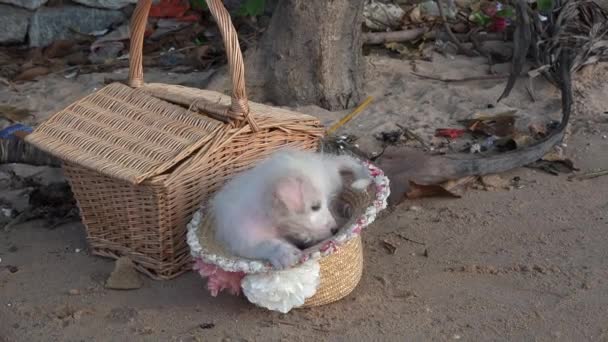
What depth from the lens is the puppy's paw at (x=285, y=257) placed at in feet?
10.5

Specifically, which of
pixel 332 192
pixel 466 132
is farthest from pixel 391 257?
pixel 466 132

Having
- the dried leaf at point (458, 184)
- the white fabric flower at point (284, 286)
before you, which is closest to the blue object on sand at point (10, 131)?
the white fabric flower at point (284, 286)

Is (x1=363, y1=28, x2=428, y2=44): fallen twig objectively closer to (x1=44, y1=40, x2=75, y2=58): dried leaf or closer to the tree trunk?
the tree trunk

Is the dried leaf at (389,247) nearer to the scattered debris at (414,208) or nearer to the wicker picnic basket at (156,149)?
the scattered debris at (414,208)

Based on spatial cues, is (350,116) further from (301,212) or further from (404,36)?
(301,212)

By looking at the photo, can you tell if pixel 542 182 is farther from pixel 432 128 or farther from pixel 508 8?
pixel 508 8

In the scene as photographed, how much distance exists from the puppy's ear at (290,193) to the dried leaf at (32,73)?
3.84m

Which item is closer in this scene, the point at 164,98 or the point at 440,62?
the point at 164,98

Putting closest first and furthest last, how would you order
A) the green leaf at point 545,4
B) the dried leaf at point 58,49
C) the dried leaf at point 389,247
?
the dried leaf at point 389,247 → the green leaf at point 545,4 → the dried leaf at point 58,49

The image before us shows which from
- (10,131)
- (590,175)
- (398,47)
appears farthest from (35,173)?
(590,175)

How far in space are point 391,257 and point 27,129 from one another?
2.42m

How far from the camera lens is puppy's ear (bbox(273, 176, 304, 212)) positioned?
10.9ft

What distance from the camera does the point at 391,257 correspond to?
3.98 m

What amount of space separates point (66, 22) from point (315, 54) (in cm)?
273
